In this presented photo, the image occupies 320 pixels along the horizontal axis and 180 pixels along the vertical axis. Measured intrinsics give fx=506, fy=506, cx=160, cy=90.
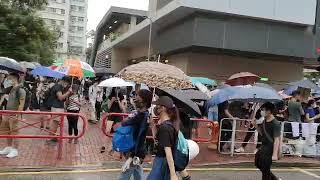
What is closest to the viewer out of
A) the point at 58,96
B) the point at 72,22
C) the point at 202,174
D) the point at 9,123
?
the point at 202,174

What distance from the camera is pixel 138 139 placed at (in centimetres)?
595

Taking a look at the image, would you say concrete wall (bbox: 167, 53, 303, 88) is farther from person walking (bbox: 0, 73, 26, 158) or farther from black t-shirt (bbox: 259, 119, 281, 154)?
black t-shirt (bbox: 259, 119, 281, 154)

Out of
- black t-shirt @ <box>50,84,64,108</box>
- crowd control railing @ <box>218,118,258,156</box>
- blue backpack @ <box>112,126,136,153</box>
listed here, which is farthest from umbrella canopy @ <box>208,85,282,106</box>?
blue backpack @ <box>112,126,136,153</box>

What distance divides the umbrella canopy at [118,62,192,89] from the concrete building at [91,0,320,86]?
1598 cm

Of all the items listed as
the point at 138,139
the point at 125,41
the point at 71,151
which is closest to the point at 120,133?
the point at 138,139

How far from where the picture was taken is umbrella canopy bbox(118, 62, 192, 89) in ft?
26.3

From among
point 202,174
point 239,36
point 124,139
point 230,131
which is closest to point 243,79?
point 230,131

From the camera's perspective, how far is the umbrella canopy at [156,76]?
8016mm

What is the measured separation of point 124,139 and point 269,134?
2.64 m

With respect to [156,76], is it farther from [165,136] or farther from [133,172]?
[165,136]

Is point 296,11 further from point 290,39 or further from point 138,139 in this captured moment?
point 138,139

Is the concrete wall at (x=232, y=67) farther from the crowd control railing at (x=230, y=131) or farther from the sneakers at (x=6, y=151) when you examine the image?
the sneakers at (x=6, y=151)

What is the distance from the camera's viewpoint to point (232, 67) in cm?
2800

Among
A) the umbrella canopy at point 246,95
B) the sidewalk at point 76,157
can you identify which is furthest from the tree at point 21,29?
the umbrella canopy at point 246,95
